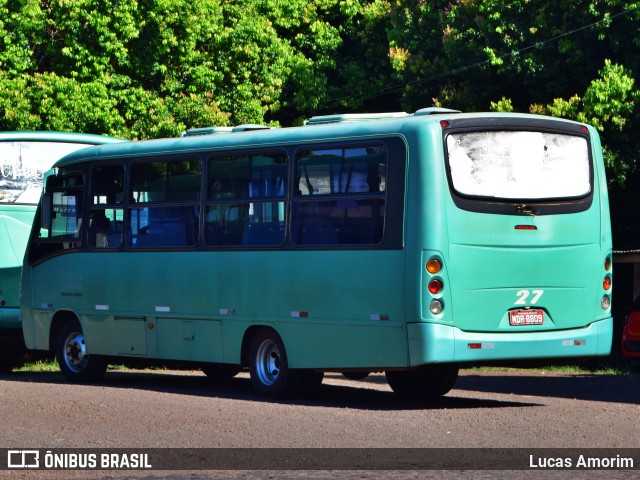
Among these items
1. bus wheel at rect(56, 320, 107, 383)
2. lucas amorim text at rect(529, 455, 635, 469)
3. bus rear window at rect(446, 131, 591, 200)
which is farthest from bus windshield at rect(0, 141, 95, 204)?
lucas amorim text at rect(529, 455, 635, 469)

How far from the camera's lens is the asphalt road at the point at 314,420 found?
35.0ft

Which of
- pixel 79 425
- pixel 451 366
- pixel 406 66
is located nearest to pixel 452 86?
pixel 406 66

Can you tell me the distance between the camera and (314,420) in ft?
41.3

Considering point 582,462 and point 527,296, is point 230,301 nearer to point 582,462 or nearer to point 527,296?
point 527,296

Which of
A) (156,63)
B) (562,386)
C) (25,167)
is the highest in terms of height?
(156,63)

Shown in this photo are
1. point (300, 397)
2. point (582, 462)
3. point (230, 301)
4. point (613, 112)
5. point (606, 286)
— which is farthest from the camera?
point (613, 112)

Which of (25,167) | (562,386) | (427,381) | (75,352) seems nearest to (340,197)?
(427,381)

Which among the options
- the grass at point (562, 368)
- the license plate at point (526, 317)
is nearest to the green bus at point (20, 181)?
the grass at point (562, 368)

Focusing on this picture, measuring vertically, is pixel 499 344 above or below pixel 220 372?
above

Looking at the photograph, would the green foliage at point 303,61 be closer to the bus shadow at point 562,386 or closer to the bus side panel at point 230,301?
the bus shadow at point 562,386

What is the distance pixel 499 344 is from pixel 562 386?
14.3 ft

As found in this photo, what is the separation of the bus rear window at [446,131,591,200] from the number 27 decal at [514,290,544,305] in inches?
36.7

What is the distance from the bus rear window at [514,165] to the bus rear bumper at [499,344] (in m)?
1.37

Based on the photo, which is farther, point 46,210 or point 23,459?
point 46,210
